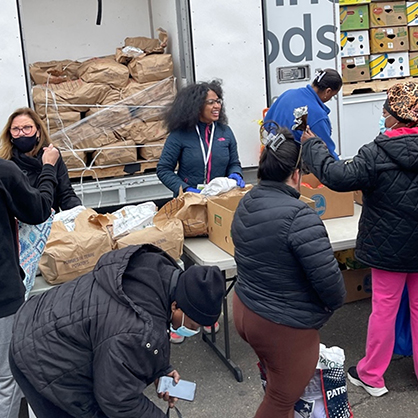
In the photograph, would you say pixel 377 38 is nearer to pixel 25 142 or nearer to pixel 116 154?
pixel 116 154

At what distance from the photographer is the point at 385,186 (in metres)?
3.10

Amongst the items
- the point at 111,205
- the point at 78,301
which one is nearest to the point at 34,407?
the point at 78,301

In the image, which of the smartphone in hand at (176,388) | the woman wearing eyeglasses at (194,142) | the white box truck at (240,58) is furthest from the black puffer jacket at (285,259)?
the white box truck at (240,58)

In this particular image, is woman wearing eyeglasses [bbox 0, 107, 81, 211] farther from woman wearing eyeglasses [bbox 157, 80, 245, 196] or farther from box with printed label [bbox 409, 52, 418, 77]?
box with printed label [bbox 409, 52, 418, 77]

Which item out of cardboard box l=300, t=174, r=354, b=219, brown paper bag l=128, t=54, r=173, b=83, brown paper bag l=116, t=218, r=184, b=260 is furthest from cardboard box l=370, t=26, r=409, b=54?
brown paper bag l=116, t=218, r=184, b=260

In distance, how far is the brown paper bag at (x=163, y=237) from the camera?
Answer: 3.30m

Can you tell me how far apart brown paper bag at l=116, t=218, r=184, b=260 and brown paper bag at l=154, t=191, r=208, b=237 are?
105 mm

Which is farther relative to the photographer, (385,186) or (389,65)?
(389,65)

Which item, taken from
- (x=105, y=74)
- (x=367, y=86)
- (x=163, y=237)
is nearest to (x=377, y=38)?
(x=367, y=86)

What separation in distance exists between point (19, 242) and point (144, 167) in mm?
2696

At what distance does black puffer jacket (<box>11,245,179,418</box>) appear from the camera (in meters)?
1.86

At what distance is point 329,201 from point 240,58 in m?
1.82

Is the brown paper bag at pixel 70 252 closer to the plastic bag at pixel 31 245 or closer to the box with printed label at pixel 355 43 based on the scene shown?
the plastic bag at pixel 31 245

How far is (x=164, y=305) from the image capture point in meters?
1.96
